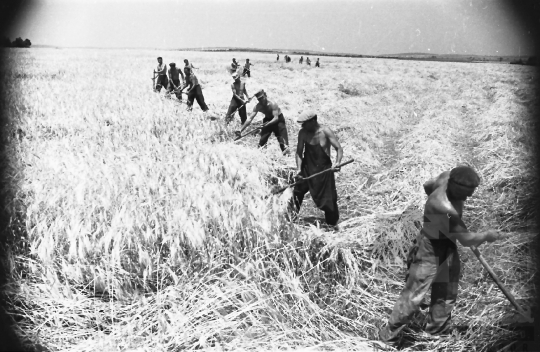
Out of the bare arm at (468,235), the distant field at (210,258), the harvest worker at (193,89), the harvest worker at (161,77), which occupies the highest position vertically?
the harvest worker at (161,77)

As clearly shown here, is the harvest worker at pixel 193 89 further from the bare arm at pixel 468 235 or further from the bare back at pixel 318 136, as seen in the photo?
the bare arm at pixel 468 235

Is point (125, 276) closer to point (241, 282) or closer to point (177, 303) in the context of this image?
point (177, 303)

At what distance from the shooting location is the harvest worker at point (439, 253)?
2586 mm

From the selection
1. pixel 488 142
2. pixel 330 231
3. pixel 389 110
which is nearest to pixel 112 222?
pixel 330 231

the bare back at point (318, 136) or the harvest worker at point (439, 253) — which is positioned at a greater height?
the bare back at point (318, 136)

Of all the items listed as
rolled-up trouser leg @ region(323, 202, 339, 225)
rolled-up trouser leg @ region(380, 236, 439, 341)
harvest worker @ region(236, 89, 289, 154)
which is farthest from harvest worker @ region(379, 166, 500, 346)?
harvest worker @ region(236, 89, 289, 154)

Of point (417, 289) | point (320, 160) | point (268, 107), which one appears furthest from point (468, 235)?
point (268, 107)

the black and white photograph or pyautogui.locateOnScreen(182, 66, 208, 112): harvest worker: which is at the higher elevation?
pyautogui.locateOnScreen(182, 66, 208, 112): harvest worker

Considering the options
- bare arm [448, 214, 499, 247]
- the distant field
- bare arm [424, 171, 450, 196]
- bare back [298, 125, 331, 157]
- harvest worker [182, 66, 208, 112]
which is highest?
harvest worker [182, 66, 208, 112]

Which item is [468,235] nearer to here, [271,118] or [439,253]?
[439,253]

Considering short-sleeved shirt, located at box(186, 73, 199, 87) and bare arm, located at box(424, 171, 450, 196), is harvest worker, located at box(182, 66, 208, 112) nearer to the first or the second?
short-sleeved shirt, located at box(186, 73, 199, 87)

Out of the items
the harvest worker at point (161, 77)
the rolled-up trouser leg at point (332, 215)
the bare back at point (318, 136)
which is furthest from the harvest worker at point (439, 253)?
the harvest worker at point (161, 77)

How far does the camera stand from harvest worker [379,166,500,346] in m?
2.59

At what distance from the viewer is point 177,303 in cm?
294
